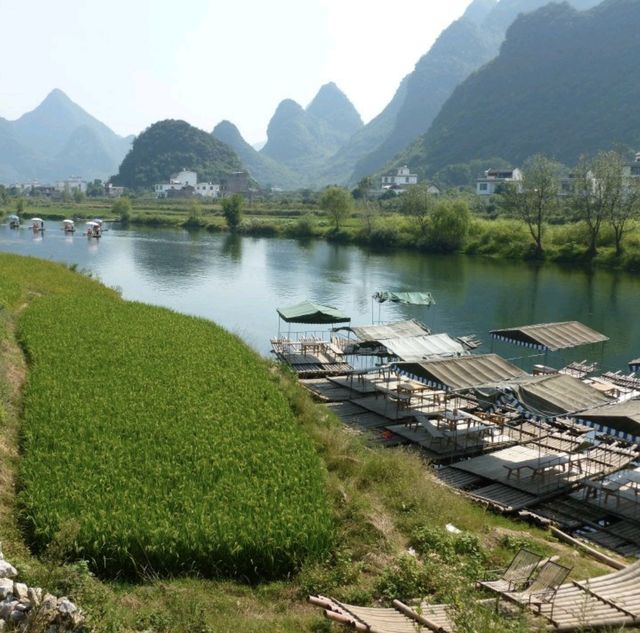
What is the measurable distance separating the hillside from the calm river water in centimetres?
8588

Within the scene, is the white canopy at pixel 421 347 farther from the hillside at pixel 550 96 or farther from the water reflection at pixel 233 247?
the hillside at pixel 550 96

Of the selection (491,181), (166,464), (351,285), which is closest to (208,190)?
(491,181)

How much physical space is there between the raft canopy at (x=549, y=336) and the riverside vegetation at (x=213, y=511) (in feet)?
35.5

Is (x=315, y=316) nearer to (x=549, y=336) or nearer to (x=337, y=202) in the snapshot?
(x=549, y=336)

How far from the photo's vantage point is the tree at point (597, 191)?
63406 millimetres

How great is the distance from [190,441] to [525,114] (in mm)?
169005

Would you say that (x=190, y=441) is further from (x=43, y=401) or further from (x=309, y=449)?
(x=43, y=401)

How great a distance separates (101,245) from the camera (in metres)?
82.6

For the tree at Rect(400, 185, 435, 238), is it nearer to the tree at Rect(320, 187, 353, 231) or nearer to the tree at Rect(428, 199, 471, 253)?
the tree at Rect(428, 199, 471, 253)

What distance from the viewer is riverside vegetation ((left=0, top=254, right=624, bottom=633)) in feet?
30.6

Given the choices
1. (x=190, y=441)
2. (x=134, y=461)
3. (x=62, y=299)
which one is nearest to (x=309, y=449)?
(x=190, y=441)

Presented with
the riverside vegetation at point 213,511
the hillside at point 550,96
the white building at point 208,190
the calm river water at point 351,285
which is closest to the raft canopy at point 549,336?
the calm river water at point 351,285

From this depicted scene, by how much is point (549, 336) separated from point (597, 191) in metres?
43.8

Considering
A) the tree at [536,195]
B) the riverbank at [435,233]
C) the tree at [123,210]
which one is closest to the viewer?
the riverbank at [435,233]
